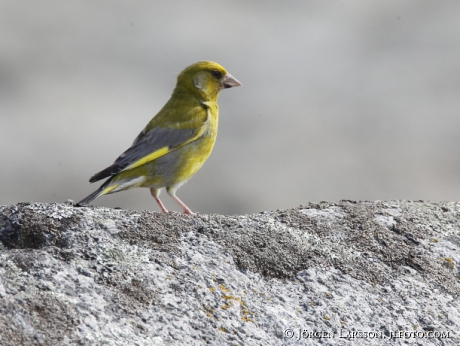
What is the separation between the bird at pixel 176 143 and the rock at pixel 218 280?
1.99 m

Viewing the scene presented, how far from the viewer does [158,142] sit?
5605 millimetres

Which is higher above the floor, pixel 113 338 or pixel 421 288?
pixel 421 288

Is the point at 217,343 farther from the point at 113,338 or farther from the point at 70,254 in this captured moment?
the point at 70,254

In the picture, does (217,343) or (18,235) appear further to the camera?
(18,235)

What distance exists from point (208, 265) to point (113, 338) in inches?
25.4

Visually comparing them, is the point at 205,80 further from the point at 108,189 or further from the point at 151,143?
the point at 108,189

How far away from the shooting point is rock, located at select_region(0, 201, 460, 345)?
2318 millimetres

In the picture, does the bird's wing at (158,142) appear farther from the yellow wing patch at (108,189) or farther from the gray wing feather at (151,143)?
the yellow wing patch at (108,189)

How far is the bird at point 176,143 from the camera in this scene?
5.33 metres

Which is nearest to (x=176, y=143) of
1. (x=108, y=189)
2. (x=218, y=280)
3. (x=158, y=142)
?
(x=158, y=142)

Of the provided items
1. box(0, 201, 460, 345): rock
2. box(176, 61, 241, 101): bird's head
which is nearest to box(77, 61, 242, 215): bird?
box(176, 61, 241, 101): bird's head

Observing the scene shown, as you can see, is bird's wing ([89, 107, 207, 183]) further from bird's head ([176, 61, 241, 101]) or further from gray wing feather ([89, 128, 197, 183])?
bird's head ([176, 61, 241, 101])

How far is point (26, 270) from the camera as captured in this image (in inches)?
95.6

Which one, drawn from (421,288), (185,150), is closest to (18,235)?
(421,288)
